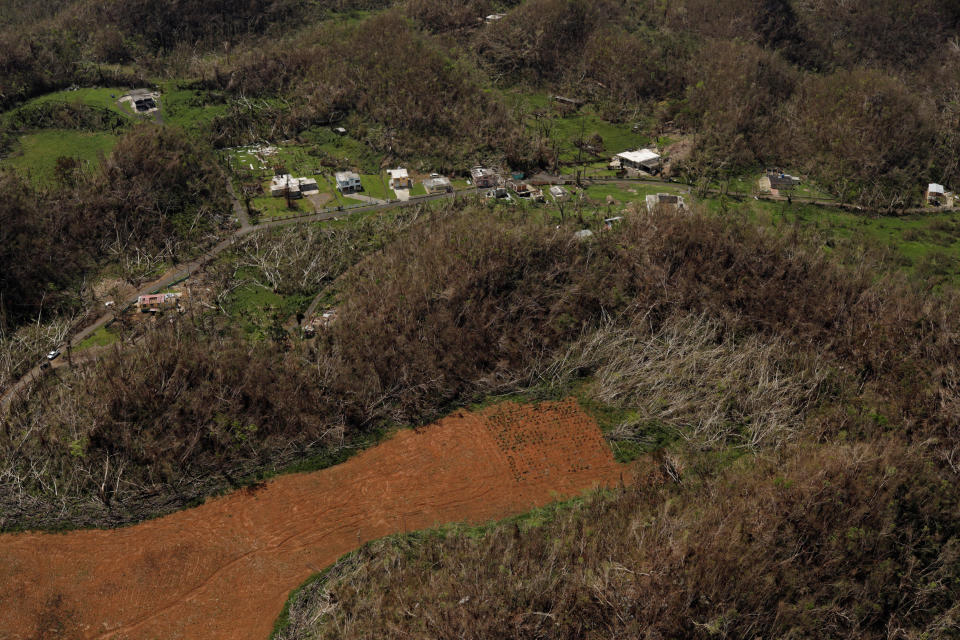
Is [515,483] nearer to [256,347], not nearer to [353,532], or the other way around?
[353,532]

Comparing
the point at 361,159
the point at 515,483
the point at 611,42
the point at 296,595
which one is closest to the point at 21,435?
the point at 296,595

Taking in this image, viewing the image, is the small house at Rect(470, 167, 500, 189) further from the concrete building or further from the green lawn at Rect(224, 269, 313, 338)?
the green lawn at Rect(224, 269, 313, 338)

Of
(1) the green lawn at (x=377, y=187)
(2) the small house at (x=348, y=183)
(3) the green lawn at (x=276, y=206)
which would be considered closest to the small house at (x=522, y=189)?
(1) the green lawn at (x=377, y=187)

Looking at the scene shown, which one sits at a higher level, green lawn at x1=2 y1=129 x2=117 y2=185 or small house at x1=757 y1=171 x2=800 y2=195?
green lawn at x1=2 y1=129 x2=117 y2=185

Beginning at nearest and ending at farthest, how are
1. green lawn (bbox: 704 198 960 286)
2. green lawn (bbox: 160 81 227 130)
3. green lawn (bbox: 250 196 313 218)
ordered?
green lawn (bbox: 704 198 960 286) < green lawn (bbox: 250 196 313 218) < green lawn (bbox: 160 81 227 130)

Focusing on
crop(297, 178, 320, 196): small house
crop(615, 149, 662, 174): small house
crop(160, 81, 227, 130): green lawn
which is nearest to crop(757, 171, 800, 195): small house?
crop(615, 149, 662, 174): small house
